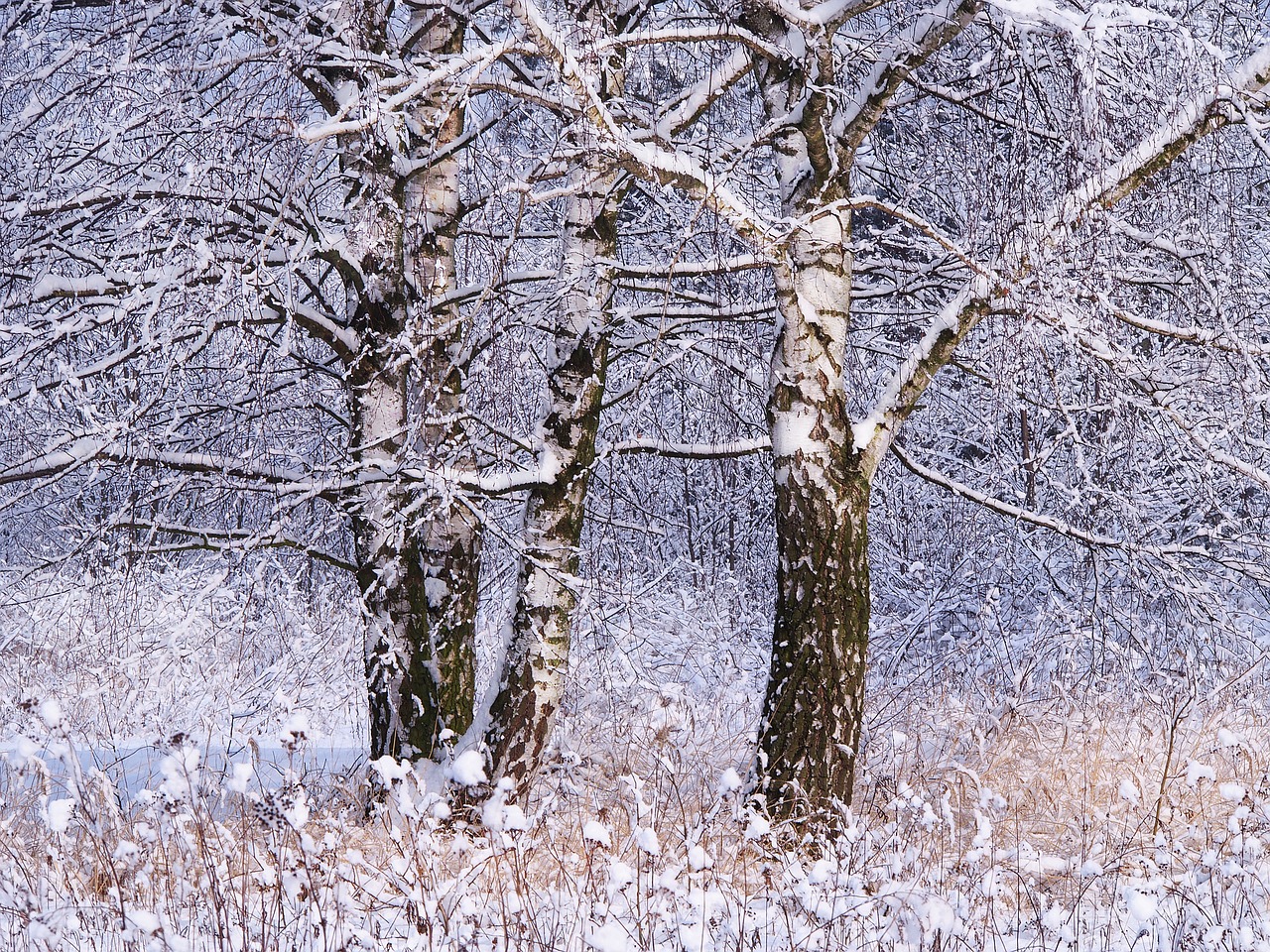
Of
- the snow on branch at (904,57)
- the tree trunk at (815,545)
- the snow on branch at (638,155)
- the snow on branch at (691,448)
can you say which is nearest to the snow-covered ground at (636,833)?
the tree trunk at (815,545)

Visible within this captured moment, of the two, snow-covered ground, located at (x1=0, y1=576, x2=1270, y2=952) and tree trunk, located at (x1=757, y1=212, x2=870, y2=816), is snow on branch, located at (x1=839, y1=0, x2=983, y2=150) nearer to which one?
tree trunk, located at (x1=757, y1=212, x2=870, y2=816)

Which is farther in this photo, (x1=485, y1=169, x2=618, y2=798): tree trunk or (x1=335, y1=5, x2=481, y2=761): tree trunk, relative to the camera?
(x1=485, y1=169, x2=618, y2=798): tree trunk

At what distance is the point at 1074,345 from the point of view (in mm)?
3816

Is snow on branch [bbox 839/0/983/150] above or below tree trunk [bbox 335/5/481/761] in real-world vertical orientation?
above

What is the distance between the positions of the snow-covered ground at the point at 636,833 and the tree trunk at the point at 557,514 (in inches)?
12.0

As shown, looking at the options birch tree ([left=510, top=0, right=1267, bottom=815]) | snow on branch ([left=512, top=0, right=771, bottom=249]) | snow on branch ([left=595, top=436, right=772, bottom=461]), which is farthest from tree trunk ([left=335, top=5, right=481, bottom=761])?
snow on branch ([left=512, top=0, right=771, bottom=249])

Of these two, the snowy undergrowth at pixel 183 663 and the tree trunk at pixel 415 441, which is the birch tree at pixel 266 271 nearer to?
the tree trunk at pixel 415 441

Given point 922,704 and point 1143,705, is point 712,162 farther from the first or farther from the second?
point 1143,705

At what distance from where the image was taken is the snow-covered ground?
3.00 m

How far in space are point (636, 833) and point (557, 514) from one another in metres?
2.48

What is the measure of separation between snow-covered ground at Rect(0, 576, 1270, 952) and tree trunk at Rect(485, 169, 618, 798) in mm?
304

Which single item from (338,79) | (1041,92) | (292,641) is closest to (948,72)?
(1041,92)

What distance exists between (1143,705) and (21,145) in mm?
6688

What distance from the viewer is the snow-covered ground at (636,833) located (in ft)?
9.84
